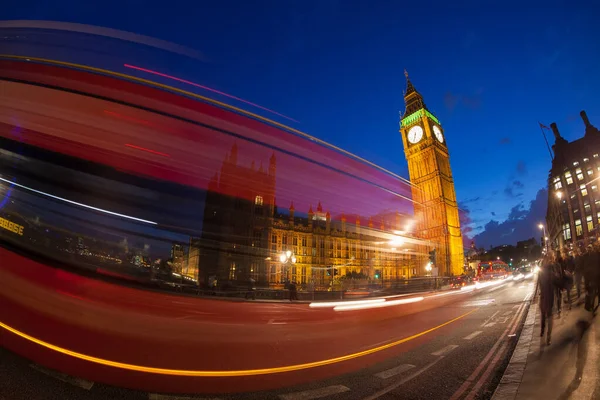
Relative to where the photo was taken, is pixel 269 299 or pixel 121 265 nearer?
pixel 121 265

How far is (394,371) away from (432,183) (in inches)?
3123

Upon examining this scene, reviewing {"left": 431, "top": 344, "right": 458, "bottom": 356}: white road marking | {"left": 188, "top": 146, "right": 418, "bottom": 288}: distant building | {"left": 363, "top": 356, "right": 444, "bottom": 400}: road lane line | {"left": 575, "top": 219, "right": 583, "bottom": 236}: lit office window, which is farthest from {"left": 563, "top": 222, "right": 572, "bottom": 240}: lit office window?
{"left": 363, "top": 356, "right": 444, "bottom": 400}: road lane line

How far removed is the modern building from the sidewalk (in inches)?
2228

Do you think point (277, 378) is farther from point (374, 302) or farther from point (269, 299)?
point (269, 299)

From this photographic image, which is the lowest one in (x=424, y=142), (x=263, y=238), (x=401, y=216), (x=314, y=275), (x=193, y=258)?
(x=314, y=275)

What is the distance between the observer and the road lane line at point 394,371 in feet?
15.4

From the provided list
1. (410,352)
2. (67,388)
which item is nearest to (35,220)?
(67,388)

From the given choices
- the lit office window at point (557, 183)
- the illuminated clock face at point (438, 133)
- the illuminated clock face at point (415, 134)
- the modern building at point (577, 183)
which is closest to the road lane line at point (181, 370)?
the modern building at point (577, 183)

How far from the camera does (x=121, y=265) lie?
16.6 metres

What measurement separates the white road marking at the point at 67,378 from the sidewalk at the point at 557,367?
5900 millimetres

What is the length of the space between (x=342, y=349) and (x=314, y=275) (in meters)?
62.7

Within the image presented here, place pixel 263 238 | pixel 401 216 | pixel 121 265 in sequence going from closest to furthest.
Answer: pixel 121 265, pixel 263 238, pixel 401 216

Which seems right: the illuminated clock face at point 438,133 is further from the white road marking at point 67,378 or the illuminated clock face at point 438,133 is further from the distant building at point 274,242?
the white road marking at point 67,378

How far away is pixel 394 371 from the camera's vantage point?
16.1 ft
